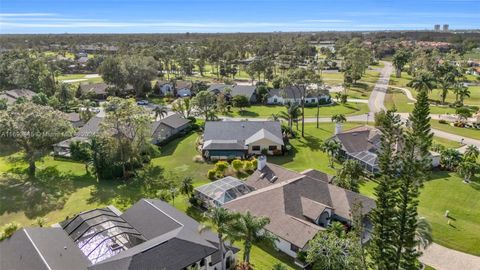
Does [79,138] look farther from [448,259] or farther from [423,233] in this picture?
[448,259]

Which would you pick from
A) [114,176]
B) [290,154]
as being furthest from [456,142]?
[114,176]

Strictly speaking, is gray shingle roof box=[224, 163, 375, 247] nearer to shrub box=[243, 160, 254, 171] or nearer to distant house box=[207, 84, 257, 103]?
shrub box=[243, 160, 254, 171]

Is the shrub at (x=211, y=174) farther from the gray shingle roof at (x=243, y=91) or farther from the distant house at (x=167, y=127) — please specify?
the gray shingle roof at (x=243, y=91)

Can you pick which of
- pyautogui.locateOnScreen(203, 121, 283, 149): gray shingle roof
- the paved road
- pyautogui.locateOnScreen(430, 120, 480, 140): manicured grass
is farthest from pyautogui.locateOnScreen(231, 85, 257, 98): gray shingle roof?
pyautogui.locateOnScreen(430, 120, 480, 140): manicured grass

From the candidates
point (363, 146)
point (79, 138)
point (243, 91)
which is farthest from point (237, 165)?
point (243, 91)

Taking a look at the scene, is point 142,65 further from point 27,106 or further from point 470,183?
point 470,183

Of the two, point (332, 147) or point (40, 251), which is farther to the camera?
point (332, 147)
